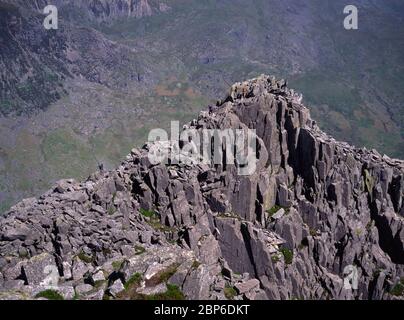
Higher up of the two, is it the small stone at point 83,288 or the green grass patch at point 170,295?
the small stone at point 83,288

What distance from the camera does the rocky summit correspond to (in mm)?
88500

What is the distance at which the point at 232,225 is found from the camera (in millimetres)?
132625

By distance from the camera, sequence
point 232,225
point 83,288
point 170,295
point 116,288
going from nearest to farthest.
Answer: point 116,288 → point 170,295 → point 83,288 → point 232,225

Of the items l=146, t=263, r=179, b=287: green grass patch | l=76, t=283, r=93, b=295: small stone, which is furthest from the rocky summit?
l=146, t=263, r=179, b=287: green grass patch

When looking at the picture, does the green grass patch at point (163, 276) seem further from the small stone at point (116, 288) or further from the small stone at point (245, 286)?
the small stone at point (245, 286)

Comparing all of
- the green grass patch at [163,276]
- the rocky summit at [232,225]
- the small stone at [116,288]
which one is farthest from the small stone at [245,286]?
the small stone at [116,288]

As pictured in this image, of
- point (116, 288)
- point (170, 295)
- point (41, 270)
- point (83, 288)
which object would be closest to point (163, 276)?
point (170, 295)

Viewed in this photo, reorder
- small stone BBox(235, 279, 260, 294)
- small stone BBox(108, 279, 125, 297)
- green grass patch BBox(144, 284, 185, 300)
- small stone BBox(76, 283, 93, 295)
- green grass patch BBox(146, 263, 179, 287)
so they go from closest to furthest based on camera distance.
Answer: small stone BBox(108, 279, 125, 297), green grass patch BBox(144, 284, 185, 300), small stone BBox(76, 283, 93, 295), green grass patch BBox(146, 263, 179, 287), small stone BBox(235, 279, 260, 294)

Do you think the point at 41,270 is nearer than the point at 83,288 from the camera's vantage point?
No

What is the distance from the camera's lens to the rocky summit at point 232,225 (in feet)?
290

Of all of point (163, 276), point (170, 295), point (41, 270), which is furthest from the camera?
point (41, 270)

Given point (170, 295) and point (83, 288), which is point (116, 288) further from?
point (170, 295)

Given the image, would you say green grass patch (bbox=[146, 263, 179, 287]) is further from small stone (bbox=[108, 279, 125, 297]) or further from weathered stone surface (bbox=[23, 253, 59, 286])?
weathered stone surface (bbox=[23, 253, 59, 286])
